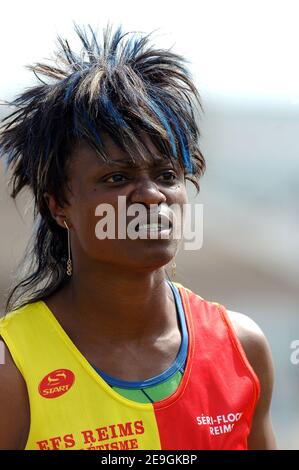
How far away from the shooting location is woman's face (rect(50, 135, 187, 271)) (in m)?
2.16

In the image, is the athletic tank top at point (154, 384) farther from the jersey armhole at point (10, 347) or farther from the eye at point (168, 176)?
the eye at point (168, 176)

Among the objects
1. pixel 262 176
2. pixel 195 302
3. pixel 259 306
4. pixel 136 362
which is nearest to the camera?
pixel 136 362

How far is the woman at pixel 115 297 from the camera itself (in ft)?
7.14

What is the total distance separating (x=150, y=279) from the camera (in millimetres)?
2312

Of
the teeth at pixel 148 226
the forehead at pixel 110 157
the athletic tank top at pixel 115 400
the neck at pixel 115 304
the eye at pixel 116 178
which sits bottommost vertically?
the athletic tank top at pixel 115 400

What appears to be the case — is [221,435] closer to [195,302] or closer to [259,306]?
[195,302]

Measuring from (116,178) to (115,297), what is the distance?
1.13 feet

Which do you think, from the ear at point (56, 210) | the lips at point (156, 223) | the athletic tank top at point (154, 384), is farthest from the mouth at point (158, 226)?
the athletic tank top at point (154, 384)

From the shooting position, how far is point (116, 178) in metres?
2.19

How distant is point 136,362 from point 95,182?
20.3 inches

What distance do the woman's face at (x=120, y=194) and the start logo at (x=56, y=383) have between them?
314 millimetres

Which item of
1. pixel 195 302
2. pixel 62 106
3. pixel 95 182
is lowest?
pixel 195 302

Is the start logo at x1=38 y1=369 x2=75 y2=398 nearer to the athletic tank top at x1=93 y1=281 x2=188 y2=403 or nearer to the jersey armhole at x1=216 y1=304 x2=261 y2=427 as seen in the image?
the athletic tank top at x1=93 y1=281 x2=188 y2=403

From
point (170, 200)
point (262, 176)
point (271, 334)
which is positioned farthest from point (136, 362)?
point (262, 176)
